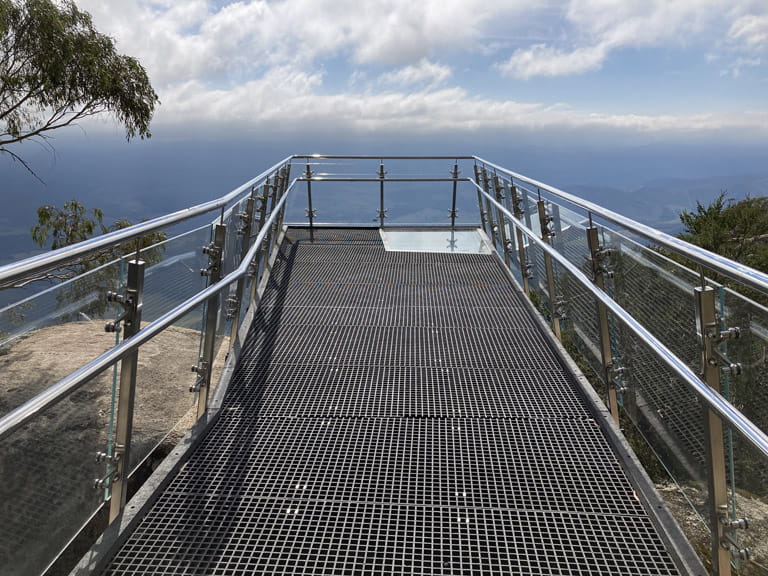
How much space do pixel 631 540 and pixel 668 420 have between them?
489mm

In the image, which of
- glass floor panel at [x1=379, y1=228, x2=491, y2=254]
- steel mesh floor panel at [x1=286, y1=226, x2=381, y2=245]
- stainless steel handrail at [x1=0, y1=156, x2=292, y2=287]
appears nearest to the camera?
stainless steel handrail at [x1=0, y1=156, x2=292, y2=287]

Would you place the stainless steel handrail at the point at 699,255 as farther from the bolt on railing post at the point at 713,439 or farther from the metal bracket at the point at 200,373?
the metal bracket at the point at 200,373

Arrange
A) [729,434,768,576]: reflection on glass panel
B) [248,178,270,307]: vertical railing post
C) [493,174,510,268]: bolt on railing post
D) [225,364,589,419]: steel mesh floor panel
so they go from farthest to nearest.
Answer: [493,174,510,268]: bolt on railing post, [248,178,270,307]: vertical railing post, [225,364,589,419]: steel mesh floor panel, [729,434,768,576]: reflection on glass panel

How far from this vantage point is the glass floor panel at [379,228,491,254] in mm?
7328

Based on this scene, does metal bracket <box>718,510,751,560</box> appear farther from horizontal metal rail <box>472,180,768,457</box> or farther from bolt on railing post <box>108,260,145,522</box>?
bolt on railing post <box>108,260,145,522</box>

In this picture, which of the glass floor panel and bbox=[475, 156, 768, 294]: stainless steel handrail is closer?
bbox=[475, 156, 768, 294]: stainless steel handrail

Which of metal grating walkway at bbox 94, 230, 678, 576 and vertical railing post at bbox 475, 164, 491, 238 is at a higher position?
vertical railing post at bbox 475, 164, 491, 238

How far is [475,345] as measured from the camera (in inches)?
162

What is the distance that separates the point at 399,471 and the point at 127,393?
3.88 ft

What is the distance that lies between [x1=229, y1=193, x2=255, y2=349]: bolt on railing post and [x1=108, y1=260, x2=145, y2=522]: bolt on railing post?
1595 mm

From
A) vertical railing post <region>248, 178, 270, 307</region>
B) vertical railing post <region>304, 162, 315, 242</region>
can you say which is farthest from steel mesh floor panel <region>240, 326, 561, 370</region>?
vertical railing post <region>304, 162, 315, 242</region>

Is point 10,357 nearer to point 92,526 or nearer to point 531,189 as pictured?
point 92,526

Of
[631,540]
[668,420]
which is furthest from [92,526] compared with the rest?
[668,420]

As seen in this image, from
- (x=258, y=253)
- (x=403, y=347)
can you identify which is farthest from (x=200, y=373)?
(x=258, y=253)
